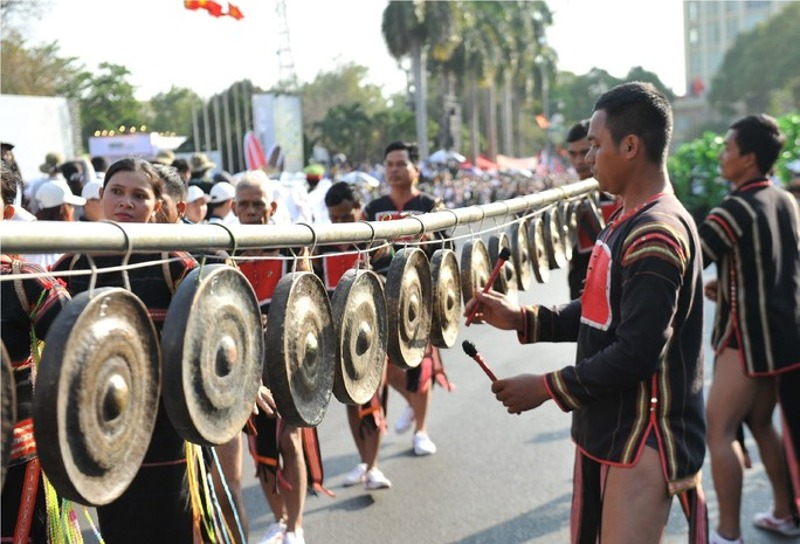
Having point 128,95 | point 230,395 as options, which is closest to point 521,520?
point 230,395

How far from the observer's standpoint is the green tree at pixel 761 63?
3632 inches

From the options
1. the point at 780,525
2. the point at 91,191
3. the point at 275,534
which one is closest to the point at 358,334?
the point at 275,534

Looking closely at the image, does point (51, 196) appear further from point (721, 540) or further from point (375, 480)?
point (721, 540)

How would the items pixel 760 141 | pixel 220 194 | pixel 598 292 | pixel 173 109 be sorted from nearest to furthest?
pixel 598 292
pixel 760 141
pixel 220 194
pixel 173 109

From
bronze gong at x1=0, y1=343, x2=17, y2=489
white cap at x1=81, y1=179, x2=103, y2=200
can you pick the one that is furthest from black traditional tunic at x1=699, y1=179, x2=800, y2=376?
white cap at x1=81, y1=179, x2=103, y2=200

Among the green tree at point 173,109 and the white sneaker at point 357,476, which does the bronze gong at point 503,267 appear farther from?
the green tree at point 173,109

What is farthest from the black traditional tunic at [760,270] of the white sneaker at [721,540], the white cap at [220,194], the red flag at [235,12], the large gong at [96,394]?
the red flag at [235,12]

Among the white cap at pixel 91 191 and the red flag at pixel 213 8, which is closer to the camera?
the white cap at pixel 91 191

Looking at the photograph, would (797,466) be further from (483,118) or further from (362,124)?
(483,118)

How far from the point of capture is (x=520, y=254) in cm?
509

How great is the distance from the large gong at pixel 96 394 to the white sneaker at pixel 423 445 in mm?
4662

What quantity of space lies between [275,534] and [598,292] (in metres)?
2.69

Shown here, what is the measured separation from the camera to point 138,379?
2088 mm

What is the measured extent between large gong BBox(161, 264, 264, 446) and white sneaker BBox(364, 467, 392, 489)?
3.67m
